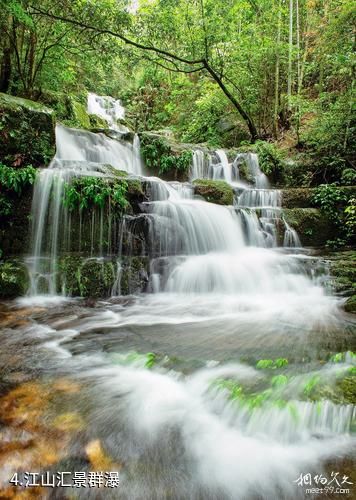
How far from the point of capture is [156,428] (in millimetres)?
1954

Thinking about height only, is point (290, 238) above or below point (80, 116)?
below

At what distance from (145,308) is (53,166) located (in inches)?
173

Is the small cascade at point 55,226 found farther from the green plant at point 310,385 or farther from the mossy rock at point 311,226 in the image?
the mossy rock at point 311,226

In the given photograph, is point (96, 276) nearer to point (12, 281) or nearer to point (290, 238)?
point (12, 281)

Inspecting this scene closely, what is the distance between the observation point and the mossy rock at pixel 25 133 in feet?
20.0

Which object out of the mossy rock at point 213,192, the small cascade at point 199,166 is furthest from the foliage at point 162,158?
the mossy rock at point 213,192

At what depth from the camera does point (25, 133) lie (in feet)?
20.8

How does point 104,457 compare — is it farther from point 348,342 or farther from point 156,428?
point 348,342

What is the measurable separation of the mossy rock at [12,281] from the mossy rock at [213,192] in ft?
16.0

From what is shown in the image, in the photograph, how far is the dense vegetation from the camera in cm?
705

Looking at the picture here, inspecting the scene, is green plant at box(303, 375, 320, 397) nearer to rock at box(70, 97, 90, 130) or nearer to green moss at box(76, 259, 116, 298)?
green moss at box(76, 259, 116, 298)

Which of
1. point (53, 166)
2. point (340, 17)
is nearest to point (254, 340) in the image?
point (53, 166)

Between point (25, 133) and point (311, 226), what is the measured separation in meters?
6.98

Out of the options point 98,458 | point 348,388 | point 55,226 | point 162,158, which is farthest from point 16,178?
point 348,388
